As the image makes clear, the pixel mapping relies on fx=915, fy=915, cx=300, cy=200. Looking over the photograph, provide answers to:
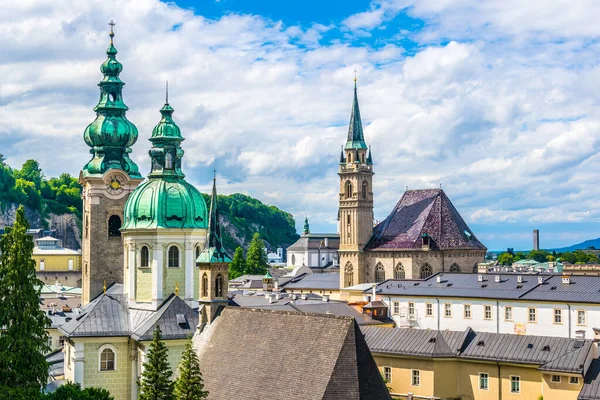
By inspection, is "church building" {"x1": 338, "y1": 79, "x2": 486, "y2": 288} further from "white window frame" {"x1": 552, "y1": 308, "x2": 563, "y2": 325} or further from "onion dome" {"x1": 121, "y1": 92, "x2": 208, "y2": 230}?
"onion dome" {"x1": 121, "y1": 92, "x2": 208, "y2": 230}

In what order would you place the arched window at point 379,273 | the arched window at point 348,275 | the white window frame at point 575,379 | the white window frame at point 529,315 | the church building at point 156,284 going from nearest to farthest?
the white window frame at point 575,379, the church building at point 156,284, the white window frame at point 529,315, the arched window at point 379,273, the arched window at point 348,275

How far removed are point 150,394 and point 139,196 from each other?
1824 cm

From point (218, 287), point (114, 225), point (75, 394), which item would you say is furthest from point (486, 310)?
point (75, 394)

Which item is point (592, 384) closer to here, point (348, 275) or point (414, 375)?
point (414, 375)

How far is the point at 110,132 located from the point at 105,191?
16.4 ft

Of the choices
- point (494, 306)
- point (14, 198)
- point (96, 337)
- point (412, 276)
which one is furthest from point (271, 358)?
point (14, 198)

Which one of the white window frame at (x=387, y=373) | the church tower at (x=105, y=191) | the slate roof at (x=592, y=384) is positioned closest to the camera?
the slate roof at (x=592, y=384)

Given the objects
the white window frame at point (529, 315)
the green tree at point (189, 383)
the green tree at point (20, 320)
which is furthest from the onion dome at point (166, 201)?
the white window frame at point (529, 315)

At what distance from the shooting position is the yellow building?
53.7 metres

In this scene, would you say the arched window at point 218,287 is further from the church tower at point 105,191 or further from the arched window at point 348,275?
the arched window at point 348,275

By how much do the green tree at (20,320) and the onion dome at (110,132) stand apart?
97.4 ft

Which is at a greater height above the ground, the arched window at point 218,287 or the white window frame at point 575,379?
the arched window at point 218,287

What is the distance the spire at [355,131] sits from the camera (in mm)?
112438

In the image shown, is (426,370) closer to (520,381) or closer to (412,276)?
(520,381)
